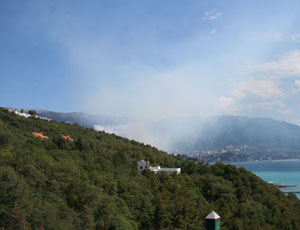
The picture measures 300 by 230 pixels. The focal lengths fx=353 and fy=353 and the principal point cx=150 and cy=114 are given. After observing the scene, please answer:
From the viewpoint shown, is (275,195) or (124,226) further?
(275,195)

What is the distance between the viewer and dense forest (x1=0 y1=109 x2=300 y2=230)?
22.2m

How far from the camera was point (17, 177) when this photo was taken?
2417 centimetres

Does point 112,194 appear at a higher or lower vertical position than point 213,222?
lower

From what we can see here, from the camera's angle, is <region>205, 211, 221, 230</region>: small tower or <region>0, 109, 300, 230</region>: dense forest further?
<region>0, 109, 300, 230</region>: dense forest

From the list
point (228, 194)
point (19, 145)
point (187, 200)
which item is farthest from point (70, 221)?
Result: point (228, 194)

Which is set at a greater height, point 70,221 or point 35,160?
point 35,160

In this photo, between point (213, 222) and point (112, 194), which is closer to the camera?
point (213, 222)

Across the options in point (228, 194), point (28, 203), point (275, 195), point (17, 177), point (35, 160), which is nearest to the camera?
point (28, 203)

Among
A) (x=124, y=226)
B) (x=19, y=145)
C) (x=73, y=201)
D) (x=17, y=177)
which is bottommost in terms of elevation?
(x=124, y=226)

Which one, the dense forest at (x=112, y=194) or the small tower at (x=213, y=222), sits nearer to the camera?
the small tower at (x=213, y=222)

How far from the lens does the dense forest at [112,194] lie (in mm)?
22219

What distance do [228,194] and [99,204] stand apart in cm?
1900

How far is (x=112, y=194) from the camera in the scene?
31.8m

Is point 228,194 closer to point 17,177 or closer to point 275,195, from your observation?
point 275,195
